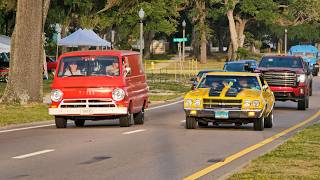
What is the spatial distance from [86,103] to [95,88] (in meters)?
0.44

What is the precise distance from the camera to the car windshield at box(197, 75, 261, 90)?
22453 millimetres

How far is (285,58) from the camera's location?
110ft

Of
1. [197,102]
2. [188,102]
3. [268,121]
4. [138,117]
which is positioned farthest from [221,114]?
[138,117]

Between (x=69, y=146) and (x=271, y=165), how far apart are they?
5.28m

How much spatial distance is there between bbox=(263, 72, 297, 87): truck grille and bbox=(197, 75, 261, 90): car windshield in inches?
357

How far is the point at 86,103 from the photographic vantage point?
22109mm

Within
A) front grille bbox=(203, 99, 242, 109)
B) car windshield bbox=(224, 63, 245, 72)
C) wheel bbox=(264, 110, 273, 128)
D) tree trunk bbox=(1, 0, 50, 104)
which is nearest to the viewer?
front grille bbox=(203, 99, 242, 109)

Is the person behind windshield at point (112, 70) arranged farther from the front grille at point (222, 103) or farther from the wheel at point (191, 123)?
the front grille at point (222, 103)

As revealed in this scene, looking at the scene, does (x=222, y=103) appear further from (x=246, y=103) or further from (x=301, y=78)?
(x=301, y=78)

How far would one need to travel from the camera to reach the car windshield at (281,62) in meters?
33.0

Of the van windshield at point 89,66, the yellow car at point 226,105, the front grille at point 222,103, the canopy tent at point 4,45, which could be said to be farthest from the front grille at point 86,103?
the canopy tent at point 4,45

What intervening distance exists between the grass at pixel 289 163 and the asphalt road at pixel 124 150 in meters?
0.40

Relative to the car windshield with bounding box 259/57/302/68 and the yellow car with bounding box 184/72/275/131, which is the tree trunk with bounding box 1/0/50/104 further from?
the yellow car with bounding box 184/72/275/131

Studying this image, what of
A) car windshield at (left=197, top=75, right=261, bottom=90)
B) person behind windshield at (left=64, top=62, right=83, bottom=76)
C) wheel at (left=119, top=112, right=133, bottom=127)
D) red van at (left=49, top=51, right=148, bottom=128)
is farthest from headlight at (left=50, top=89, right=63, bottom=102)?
car windshield at (left=197, top=75, right=261, bottom=90)
